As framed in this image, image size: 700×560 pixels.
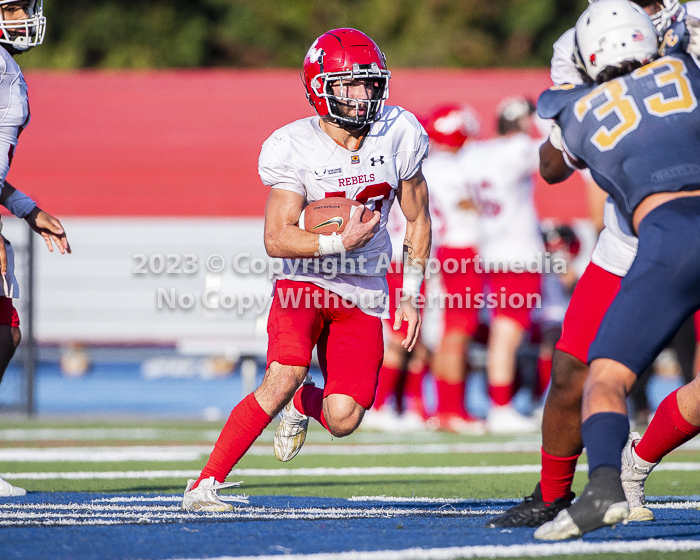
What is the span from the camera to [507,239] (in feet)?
26.3

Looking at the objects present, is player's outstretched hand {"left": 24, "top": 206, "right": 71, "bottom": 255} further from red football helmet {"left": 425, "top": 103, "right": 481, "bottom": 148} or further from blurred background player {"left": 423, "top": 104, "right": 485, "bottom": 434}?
red football helmet {"left": 425, "top": 103, "right": 481, "bottom": 148}

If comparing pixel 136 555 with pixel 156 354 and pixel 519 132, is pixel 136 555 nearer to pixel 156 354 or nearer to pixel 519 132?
pixel 519 132

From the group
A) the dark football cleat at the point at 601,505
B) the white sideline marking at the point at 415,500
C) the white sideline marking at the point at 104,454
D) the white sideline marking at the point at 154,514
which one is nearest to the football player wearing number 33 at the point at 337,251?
the white sideline marking at the point at 154,514

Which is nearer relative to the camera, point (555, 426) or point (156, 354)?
point (555, 426)

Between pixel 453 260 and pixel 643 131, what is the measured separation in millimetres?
4966

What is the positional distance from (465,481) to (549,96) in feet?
7.83

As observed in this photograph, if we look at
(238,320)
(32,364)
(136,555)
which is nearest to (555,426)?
(136,555)

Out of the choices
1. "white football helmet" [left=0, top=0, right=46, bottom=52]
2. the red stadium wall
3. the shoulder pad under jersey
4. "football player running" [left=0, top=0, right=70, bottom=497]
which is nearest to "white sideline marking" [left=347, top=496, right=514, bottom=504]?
"football player running" [left=0, top=0, right=70, bottom=497]

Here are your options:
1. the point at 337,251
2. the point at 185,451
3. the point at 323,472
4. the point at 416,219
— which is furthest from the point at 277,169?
the point at 185,451

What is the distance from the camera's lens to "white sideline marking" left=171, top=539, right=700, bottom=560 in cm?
290

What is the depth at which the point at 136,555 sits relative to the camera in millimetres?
2918

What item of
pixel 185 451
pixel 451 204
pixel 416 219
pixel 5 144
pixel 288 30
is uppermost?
pixel 288 30

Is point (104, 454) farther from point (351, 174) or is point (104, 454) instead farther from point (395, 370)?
point (351, 174)

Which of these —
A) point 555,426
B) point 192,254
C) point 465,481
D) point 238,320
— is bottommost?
point 465,481
